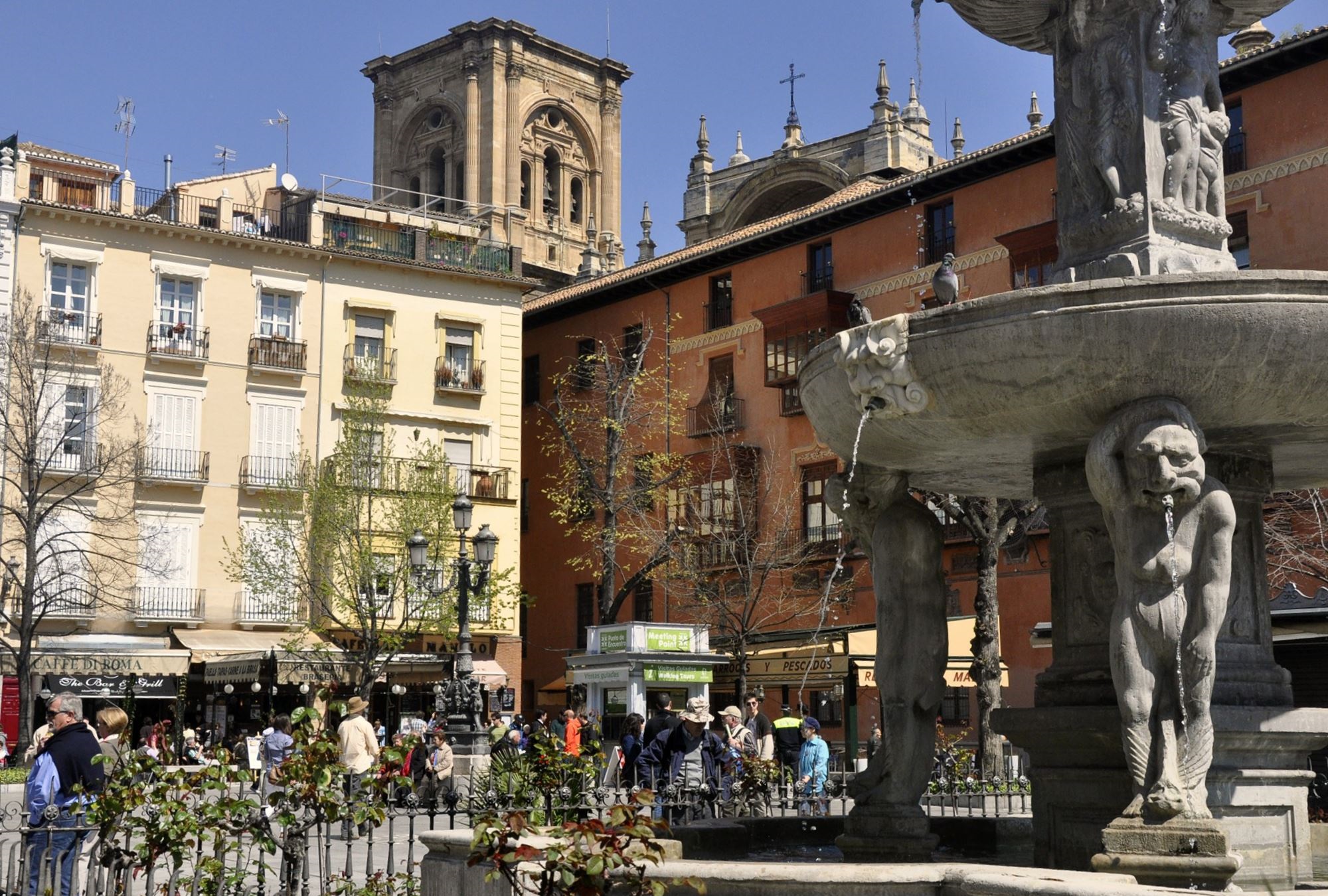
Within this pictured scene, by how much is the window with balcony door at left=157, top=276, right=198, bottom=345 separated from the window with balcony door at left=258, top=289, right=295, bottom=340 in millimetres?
1775

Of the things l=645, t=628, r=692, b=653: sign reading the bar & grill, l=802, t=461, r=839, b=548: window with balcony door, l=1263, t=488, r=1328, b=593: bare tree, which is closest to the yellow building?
l=802, t=461, r=839, b=548: window with balcony door

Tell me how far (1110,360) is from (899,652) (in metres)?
1.95

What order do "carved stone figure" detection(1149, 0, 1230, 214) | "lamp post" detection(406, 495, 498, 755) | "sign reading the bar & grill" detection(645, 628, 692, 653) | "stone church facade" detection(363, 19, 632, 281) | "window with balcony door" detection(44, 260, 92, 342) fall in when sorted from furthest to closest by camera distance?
"stone church facade" detection(363, 19, 632, 281) < "window with balcony door" detection(44, 260, 92, 342) < "sign reading the bar & grill" detection(645, 628, 692, 653) < "lamp post" detection(406, 495, 498, 755) < "carved stone figure" detection(1149, 0, 1230, 214)

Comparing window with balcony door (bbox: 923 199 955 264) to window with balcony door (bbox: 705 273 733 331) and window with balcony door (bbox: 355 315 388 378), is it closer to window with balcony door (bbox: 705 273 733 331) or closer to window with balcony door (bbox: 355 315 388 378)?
window with balcony door (bbox: 705 273 733 331)

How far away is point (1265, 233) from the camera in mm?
29578

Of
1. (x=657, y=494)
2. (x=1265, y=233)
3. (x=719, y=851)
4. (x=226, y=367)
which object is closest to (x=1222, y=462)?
(x=719, y=851)

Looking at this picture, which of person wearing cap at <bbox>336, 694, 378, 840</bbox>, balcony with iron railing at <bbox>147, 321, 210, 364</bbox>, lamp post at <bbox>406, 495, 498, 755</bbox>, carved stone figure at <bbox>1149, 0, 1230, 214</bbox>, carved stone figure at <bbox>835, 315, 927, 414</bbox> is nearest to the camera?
carved stone figure at <bbox>835, 315, 927, 414</bbox>

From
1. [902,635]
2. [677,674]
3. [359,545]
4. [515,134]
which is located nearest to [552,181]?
[515,134]

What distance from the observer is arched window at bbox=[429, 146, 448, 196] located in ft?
242

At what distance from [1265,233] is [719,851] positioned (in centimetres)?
2459

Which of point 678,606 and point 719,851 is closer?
point 719,851

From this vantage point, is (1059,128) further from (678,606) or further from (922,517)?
(678,606)

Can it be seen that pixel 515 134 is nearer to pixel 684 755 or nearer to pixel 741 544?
pixel 741 544

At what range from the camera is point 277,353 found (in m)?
42.0
